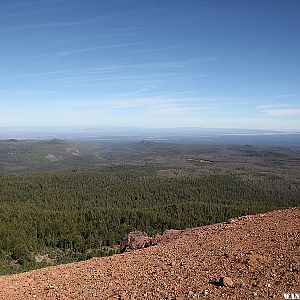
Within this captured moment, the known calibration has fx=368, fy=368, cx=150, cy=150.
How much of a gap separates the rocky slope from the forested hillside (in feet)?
143

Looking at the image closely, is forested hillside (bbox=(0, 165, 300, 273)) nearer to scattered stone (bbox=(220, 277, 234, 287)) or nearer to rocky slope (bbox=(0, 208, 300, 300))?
rocky slope (bbox=(0, 208, 300, 300))

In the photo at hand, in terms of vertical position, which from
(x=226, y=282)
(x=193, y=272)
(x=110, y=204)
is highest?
(x=226, y=282)

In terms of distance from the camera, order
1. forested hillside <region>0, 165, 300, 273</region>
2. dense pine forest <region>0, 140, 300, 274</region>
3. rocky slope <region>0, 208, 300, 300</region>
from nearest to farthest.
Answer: rocky slope <region>0, 208, 300, 300</region>
dense pine forest <region>0, 140, 300, 274</region>
forested hillside <region>0, 165, 300, 273</region>

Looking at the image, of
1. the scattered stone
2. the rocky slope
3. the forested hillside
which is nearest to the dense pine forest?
the forested hillside

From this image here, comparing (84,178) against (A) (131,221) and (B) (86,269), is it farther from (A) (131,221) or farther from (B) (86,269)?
(B) (86,269)

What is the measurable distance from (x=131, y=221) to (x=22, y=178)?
209 ft

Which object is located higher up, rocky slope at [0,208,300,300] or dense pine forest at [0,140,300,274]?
rocky slope at [0,208,300,300]

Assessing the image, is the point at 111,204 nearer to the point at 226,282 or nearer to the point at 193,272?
the point at 193,272

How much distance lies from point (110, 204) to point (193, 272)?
10265 cm

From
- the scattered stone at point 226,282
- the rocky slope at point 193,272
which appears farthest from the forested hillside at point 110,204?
the scattered stone at point 226,282

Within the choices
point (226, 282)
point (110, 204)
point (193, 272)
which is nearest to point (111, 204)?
point (110, 204)

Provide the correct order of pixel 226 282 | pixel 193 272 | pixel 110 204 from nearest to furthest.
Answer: pixel 226 282 → pixel 193 272 → pixel 110 204

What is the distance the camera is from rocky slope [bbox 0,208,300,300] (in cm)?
1163

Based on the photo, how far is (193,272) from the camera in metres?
13.3
